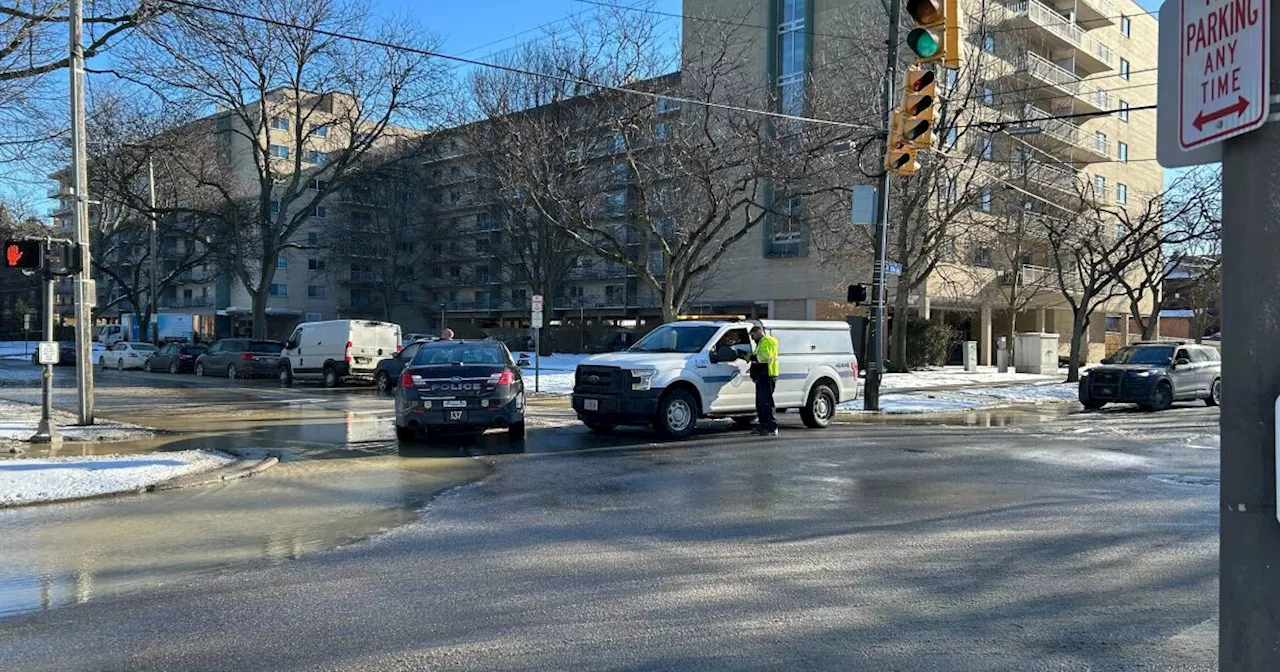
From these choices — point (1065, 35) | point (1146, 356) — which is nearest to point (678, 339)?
point (1146, 356)

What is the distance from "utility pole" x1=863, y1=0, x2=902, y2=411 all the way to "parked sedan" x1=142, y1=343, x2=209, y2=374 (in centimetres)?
2837

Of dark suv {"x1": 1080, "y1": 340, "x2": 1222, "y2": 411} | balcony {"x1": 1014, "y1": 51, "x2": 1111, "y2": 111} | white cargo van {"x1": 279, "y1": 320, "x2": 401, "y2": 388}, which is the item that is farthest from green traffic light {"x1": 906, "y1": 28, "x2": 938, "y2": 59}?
balcony {"x1": 1014, "y1": 51, "x2": 1111, "y2": 111}

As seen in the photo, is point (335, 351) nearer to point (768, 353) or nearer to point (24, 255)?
point (24, 255)

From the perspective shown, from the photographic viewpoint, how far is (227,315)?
74125 mm

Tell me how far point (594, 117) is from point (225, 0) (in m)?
12.9

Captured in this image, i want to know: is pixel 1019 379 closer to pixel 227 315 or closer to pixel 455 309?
pixel 455 309

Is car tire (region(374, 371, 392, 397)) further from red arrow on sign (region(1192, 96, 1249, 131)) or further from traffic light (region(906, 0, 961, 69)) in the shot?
red arrow on sign (region(1192, 96, 1249, 131))

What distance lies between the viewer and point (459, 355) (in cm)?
1403

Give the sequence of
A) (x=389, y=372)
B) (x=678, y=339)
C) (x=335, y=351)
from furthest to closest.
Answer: (x=335, y=351), (x=389, y=372), (x=678, y=339)

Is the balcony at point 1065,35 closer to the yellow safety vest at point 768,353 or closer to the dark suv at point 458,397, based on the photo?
the yellow safety vest at point 768,353

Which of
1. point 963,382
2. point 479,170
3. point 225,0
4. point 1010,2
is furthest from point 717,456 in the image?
point 1010,2

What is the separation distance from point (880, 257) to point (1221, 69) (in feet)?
55.2

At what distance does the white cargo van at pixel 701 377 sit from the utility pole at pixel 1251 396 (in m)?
11.3

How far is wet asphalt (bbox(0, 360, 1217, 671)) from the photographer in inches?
184
